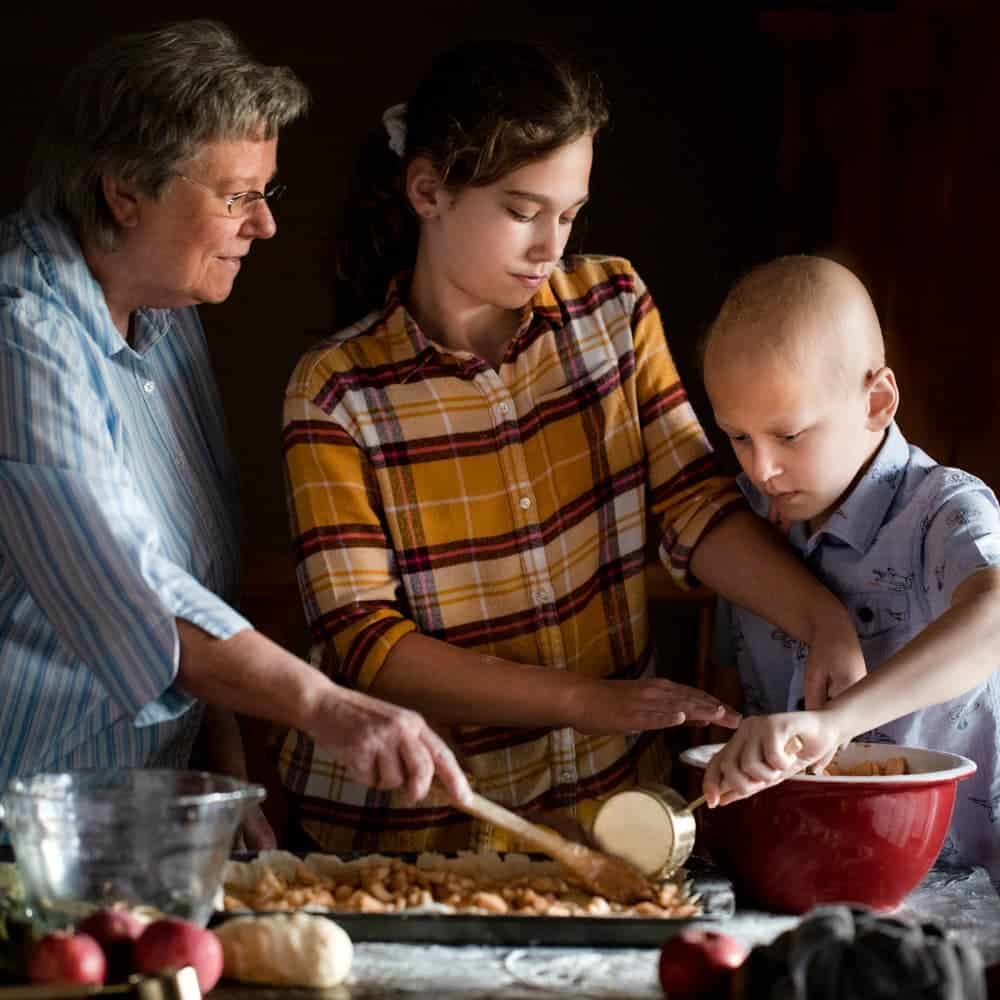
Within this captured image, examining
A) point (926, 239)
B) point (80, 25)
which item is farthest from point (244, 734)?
point (80, 25)

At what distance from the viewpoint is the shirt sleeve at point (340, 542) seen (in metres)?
1.78

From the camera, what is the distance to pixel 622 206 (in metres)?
3.40

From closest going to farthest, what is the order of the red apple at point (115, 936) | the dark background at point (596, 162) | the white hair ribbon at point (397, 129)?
the red apple at point (115, 936) → the white hair ribbon at point (397, 129) → the dark background at point (596, 162)

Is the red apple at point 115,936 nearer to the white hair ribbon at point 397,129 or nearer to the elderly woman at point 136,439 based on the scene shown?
the elderly woman at point 136,439

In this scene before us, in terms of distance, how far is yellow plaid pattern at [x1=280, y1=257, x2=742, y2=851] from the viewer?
183 cm

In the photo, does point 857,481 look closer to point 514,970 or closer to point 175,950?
point 514,970

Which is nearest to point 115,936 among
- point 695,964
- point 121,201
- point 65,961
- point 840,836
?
point 65,961

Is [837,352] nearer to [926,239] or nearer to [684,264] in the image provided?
[926,239]

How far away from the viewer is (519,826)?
4.91ft

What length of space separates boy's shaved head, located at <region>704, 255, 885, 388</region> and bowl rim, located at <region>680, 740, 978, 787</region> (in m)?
0.38

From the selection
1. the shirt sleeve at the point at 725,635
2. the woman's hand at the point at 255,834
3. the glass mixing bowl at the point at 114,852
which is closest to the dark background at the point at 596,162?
the woman's hand at the point at 255,834

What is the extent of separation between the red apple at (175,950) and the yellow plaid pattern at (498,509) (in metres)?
0.61

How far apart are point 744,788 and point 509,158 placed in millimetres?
710

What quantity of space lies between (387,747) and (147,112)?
0.74 metres
